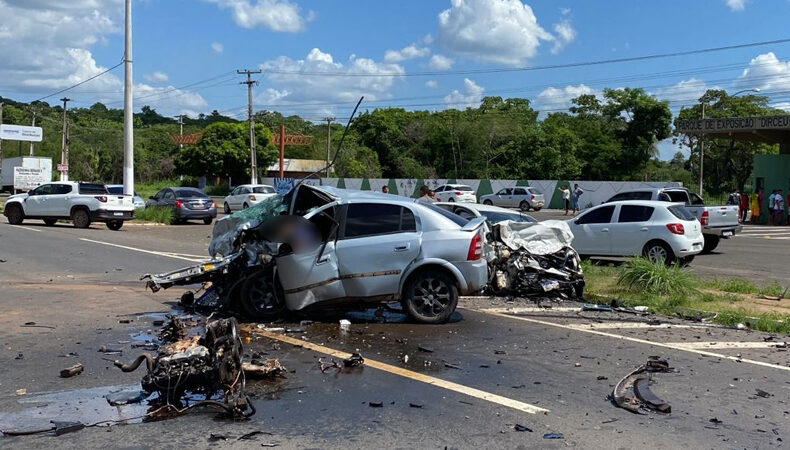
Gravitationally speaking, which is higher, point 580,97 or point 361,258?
point 580,97

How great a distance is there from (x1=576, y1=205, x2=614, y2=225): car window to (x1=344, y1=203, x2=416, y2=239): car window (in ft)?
27.4

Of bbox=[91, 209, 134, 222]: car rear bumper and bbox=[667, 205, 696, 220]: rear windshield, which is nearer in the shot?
bbox=[667, 205, 696, 220]: rear windshield

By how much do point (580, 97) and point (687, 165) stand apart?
43.7 ft

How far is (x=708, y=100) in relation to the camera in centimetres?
6191

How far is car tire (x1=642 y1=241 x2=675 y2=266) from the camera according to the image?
15.5m

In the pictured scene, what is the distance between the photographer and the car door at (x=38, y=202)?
85.3ft

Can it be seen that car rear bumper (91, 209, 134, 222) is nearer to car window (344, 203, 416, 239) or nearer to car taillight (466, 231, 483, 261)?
car window (344, 203, 416, 239)

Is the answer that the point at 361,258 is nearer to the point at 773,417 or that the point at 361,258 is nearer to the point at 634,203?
the point at 773,417

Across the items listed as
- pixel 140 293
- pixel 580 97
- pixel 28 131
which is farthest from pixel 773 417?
pixel 28 131

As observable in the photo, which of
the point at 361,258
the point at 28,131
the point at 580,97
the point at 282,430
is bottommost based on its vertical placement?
the point at 282,430

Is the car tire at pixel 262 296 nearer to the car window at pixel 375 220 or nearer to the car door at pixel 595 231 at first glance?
the car window at pixel 375 220

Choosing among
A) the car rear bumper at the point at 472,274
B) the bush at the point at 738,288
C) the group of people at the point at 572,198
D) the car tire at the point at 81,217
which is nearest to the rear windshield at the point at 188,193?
the car tire at the point at 81,217

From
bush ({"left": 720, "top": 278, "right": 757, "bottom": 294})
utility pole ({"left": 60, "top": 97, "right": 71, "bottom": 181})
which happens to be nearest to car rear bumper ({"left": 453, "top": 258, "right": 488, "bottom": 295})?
bush ({"left": 720, "top": 278, "right": 757, "bottom": 294})

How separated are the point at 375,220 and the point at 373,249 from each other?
411 millimetres
